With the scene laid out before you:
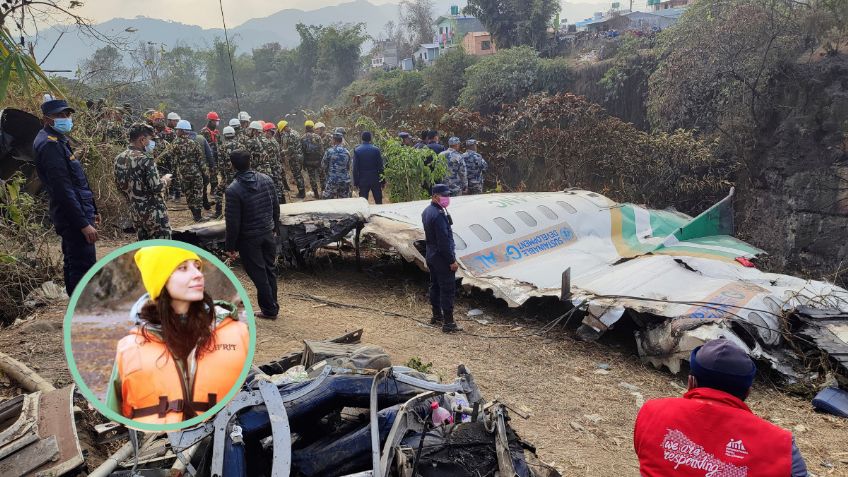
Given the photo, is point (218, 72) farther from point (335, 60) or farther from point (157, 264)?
point (157, 264)

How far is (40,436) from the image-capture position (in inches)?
134

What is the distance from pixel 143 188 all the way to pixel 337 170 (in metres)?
5.69

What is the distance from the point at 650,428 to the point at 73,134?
9792 mm

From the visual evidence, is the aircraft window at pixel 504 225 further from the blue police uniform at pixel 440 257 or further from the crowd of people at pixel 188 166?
the crowd of people at pixel 188 166

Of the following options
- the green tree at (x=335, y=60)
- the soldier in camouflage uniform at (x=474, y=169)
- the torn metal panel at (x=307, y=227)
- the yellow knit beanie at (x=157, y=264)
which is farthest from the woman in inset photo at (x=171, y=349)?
the green tree at (x=335, y=60)

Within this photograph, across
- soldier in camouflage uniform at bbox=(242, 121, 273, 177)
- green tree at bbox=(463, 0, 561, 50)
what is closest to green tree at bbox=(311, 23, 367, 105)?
green tree at bbox=(463, 0, 561, 50)

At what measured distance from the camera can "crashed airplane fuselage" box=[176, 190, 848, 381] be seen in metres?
6.64

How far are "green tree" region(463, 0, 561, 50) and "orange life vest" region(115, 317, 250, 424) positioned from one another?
109ft

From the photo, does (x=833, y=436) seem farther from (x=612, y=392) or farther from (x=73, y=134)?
(x=73, y=134)

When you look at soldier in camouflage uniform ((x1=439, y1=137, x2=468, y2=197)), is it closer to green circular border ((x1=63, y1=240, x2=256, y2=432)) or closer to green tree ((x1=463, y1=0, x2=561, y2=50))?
green circular border ((x1=63, y1=240, x2=256, y2=432))

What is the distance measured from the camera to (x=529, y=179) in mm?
16938

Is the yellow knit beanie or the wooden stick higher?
the yellow knit beanie

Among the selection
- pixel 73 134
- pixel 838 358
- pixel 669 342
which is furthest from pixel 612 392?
pixel 73 134

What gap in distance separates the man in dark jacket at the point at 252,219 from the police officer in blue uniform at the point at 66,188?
128 centimetres
